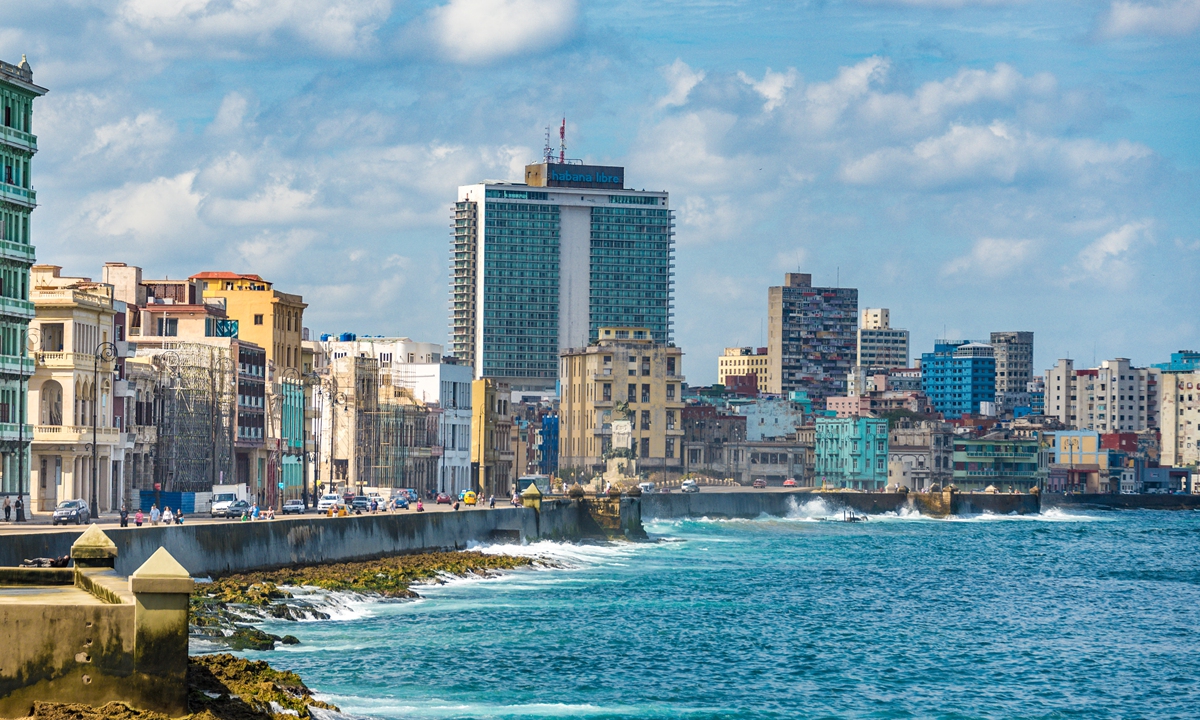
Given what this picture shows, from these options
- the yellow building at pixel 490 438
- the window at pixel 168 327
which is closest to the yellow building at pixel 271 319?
the window at pixel 168 327

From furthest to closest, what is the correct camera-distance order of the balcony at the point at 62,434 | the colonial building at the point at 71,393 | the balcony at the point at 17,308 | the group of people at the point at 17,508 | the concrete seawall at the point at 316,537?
1. the colonial building at the point at 71,393
2. the balcony at the point at 62,434
3. the balcony at the point at 17,308
4. the group of people at the point at 17,508
5. the concrete seawall at the point at 316,537

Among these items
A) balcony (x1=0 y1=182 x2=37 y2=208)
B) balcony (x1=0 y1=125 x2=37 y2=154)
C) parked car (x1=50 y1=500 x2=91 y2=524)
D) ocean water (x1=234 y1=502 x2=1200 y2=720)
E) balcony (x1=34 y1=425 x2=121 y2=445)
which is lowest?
ocean water (x1=234 y1=502 x2=1200 y2=720)

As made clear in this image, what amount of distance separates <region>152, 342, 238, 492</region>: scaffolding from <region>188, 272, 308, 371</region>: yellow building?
16507 mm

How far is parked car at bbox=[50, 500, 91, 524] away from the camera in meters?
71.6

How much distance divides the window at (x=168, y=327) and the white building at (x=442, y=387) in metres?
31.4

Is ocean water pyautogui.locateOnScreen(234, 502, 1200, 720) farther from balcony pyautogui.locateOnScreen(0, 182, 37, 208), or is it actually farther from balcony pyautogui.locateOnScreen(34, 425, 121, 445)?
balcony pyautogui.locateOnScreen(0, 182, 37, 208)

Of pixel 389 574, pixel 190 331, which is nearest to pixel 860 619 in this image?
pixel 389 574

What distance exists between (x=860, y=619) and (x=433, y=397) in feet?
291

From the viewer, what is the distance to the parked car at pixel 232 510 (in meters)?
87.1

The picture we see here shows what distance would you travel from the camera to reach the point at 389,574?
74.3 meters

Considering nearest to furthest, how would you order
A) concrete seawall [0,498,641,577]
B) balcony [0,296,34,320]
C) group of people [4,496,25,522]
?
concrete seawall [0,498,641,577] < group of people [4,496,25,522] < balcony [0,296,34,320]

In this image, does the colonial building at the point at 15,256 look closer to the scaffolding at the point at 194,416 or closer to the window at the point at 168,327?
the scaffolding at the point at 194,416

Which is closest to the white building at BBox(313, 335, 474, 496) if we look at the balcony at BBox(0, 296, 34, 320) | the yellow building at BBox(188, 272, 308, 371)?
the yellow building at BBox(188, 272, 308, 371)

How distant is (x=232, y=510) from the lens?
87.8 meters
